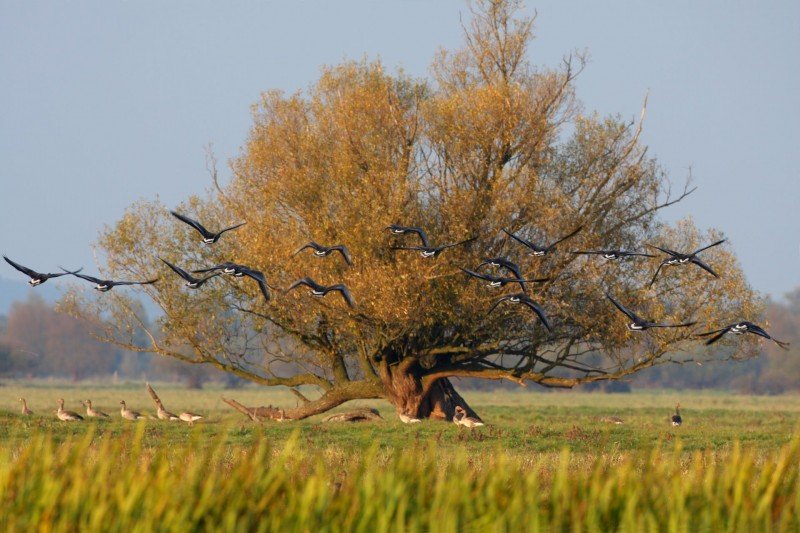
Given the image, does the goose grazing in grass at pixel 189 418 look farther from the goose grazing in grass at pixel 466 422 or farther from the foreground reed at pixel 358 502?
the foreground reed at pixel 358 502

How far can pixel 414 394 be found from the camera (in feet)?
133

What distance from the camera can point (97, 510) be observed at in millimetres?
11555

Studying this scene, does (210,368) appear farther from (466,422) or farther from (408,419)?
(466,422)

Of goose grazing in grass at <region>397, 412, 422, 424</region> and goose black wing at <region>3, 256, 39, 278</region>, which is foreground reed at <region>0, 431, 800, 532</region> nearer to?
goose black wing at <region>3, 256, 39, 278</region>

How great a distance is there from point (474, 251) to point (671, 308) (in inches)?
269

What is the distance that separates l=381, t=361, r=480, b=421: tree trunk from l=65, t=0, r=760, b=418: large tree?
60mm

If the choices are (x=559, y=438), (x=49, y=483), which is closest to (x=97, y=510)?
(x=49, y=483)

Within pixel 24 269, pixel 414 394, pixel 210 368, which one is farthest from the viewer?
pixel 210 368

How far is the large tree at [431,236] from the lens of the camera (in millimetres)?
36312

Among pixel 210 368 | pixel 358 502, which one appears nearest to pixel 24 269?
pixel 358 502

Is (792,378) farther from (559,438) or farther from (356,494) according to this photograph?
(356,494)

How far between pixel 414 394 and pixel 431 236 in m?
6.37

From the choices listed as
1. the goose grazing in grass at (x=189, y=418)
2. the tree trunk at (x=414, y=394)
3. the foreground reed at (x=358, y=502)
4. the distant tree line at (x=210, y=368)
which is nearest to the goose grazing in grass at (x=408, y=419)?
the tree trunk at (x=414, y=394)

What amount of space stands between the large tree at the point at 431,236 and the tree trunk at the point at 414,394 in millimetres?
60
